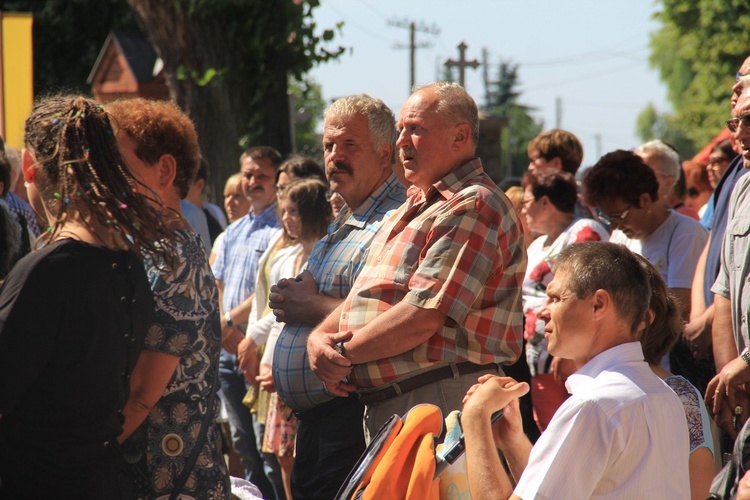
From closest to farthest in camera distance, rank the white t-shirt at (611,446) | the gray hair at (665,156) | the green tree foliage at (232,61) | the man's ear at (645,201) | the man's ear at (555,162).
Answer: the white t-shirt at (611,446) < the man's ear at (645,201) < the gray hair at (665,156) < the man's ear at (555,162) < the green tree foliage at (232,61)

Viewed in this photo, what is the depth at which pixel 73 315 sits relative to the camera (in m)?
2.43

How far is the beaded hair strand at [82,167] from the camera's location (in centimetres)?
258

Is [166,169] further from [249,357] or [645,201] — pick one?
[645,201]

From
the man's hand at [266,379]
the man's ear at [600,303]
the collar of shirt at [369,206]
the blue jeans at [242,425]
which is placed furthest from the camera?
the blue jeans at [242,425]

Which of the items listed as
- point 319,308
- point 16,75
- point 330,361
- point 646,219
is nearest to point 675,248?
point 646,219

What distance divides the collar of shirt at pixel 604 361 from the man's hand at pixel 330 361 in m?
0.96

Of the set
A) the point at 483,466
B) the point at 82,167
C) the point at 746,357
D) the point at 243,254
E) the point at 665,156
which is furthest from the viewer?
the point at 665,156

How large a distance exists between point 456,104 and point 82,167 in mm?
1444

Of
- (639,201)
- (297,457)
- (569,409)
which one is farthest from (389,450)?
(639,201)

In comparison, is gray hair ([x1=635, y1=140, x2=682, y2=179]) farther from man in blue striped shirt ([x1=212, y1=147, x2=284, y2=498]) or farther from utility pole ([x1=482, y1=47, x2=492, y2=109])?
utility pole ([x1=482, y1=47, x2=492, y2=109])

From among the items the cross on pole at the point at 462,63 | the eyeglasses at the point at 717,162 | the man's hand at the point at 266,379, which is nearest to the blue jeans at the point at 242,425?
the man's hand at the point at 266,379

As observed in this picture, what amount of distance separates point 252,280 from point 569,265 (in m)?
3.64

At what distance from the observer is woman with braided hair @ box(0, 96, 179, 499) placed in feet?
7.78

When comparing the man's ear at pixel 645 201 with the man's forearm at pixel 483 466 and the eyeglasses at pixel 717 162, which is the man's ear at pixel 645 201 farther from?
the man's forearm at pixel 483 466
